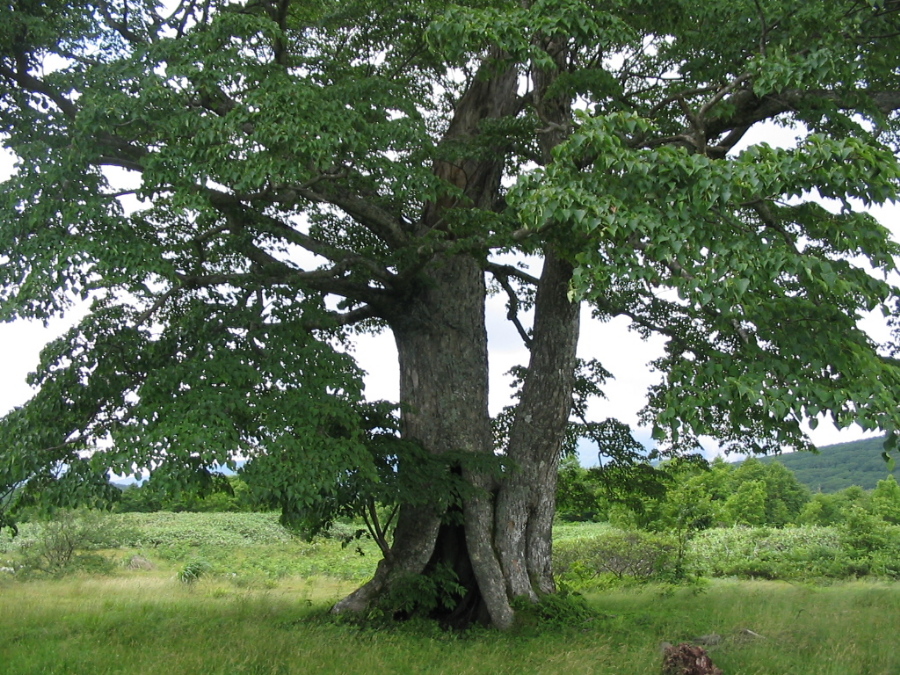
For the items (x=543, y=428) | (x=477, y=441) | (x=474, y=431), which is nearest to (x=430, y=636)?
(x=477, y=441)

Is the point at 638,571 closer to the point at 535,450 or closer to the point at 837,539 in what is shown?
the point at 837,539

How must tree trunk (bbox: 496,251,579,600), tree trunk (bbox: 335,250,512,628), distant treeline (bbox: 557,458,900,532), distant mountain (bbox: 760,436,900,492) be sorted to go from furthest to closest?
distant mountain (bbox: 760,436,900,492), distant treeline (bbox: 557,458,900,532), tree trunk (bbox: 496,251,579,600), tree trunk (bbox: 335,250,512,628)

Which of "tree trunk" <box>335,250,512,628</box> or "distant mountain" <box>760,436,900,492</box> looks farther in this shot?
"distant mountain" <box>760,436,900,492</box>

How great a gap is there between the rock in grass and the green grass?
0.71ft

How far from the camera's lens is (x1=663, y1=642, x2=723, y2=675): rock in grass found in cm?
706

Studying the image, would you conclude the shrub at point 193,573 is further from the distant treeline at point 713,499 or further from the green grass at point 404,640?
the distant treeline at point 713,499

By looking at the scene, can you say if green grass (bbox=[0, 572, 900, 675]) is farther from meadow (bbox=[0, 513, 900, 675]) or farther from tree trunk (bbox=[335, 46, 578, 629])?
tree trunk (bbox=[335, 46, 578, 629])

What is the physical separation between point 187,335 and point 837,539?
2296 cm

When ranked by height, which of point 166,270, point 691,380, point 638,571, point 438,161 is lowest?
point 638,571

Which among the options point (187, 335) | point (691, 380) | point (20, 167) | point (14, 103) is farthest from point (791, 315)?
point (14, 103)

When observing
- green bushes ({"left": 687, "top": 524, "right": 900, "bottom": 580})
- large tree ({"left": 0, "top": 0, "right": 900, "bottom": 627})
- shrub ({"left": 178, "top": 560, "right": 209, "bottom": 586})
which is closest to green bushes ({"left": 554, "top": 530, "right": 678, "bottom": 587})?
green bushes ({"left": 687, "top": 524, "right": 900, "bottom": 580})

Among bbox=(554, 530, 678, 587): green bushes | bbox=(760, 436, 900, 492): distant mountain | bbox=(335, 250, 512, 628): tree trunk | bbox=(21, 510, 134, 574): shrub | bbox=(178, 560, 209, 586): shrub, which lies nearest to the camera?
bbox=(335, 250, 512, 628): tree trunk

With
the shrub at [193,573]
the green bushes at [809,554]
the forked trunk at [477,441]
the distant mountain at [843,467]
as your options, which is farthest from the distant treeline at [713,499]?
the distant mountain at [843,467]

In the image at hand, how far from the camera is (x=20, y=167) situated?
754cm
